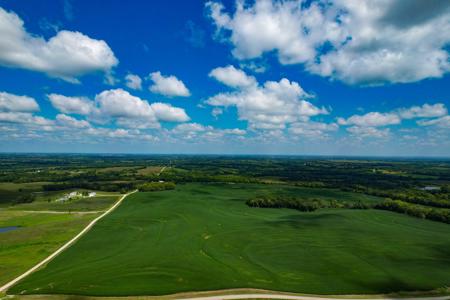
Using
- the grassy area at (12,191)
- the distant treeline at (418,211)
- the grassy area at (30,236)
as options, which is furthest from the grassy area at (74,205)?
the distant treeline at (418,211)

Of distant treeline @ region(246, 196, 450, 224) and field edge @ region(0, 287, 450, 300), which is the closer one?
field edge @ region(0, 287, 450, 300)

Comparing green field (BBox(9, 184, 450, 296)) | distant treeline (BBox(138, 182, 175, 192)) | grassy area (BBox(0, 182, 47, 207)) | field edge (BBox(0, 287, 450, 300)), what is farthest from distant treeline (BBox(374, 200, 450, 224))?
grassy area (BBox(0, 182, 47, 207))

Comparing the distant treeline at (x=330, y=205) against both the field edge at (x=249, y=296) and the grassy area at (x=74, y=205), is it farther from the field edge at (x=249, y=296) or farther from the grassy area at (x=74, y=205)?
the field edge at (x=249, y=296)

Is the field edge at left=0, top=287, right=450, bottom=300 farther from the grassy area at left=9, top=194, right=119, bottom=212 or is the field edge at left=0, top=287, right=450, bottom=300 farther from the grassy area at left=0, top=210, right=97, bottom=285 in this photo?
the grassy area at left=9, top=194, right=119, bottom=212

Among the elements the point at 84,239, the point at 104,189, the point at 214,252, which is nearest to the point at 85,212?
the point at 84,239

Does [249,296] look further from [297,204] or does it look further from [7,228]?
[7,228]

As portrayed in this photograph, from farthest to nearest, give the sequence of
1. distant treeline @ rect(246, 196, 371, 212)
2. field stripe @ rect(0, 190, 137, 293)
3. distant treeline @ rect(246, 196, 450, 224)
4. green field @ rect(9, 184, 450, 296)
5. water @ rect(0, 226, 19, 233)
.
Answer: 1. distant treeline @ rect(246, 196, 371, 212)
2. distant treeline @ rect(246, 196, 450, 224)
3. water @ rect(0, 226, 19, 233)
4. field stripe @ rect(0, 190, 137, 293)
5. green field @ rect(9, 184, 450, 296)
